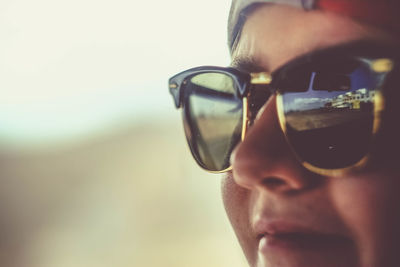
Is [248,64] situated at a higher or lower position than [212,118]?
higher

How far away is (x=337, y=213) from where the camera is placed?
2.36 ft

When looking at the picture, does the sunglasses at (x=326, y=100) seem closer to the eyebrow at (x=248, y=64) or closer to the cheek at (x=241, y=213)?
the eyebrow at (x=248, y=64)

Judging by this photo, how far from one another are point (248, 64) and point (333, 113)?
28 centimetres

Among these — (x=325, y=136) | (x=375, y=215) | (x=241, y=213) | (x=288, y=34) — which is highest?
(x=288, y=34)

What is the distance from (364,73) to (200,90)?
17.2 inches

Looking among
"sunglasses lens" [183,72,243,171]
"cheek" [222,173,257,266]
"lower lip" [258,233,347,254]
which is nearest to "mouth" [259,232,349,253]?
"lower lip" [258,233,347,254]

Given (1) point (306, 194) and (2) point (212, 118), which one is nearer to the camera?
(1) point (306, 194)

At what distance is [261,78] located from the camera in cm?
83

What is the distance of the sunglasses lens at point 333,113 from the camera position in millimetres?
664

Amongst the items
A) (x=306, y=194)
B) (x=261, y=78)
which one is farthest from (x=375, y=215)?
(x=261, y=78)

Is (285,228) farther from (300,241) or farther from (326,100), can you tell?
(326,100)

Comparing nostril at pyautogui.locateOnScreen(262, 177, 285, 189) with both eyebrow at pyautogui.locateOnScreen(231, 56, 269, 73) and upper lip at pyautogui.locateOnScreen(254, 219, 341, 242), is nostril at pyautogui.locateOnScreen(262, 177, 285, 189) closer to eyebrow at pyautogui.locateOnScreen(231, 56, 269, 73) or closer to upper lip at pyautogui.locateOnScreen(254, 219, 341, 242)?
upper lip at pyautogui.locateOnScreen(254, 219, 341, 242)

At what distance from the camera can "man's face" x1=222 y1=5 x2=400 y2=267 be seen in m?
0.69

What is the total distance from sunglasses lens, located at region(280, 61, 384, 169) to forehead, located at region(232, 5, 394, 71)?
61 millimetres
